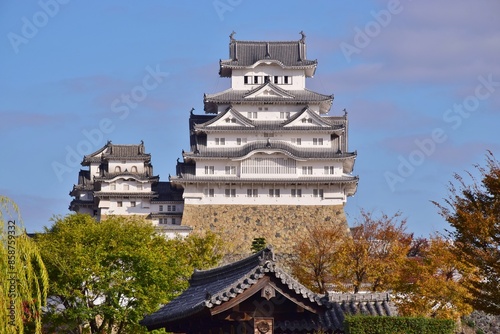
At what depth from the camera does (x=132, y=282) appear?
44.0 metres

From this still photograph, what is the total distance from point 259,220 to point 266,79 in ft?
42.1

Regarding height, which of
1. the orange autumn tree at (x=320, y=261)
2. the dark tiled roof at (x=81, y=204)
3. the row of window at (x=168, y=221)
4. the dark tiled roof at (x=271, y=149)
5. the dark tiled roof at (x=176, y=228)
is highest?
the dark tiled roof at (x=271, y=149)

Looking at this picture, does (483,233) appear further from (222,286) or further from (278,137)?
(278,137)

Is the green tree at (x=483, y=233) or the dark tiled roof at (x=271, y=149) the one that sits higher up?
the dark tiled roof at (x=271, y=149)

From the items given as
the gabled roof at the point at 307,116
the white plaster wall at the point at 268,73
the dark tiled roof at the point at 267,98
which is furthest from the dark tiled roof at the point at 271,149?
the white plaster wall at the point at 268,73

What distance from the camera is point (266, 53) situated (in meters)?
86.7

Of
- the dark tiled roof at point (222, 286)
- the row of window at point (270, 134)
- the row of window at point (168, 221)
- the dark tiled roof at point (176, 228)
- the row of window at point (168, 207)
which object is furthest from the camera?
the row of window at point (168, 207)

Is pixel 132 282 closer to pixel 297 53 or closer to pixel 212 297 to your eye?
pixel 212 297

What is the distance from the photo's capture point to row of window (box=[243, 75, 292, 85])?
8594 cm

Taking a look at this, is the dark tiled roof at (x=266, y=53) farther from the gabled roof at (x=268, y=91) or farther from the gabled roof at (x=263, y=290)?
the gabled roof at (x=263, y=290)

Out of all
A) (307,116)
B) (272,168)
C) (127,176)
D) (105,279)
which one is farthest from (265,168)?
(105,279)

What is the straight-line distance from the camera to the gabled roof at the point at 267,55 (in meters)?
85.8

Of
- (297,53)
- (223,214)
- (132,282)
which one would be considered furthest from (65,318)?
(297,53)

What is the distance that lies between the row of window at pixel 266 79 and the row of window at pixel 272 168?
854cm
